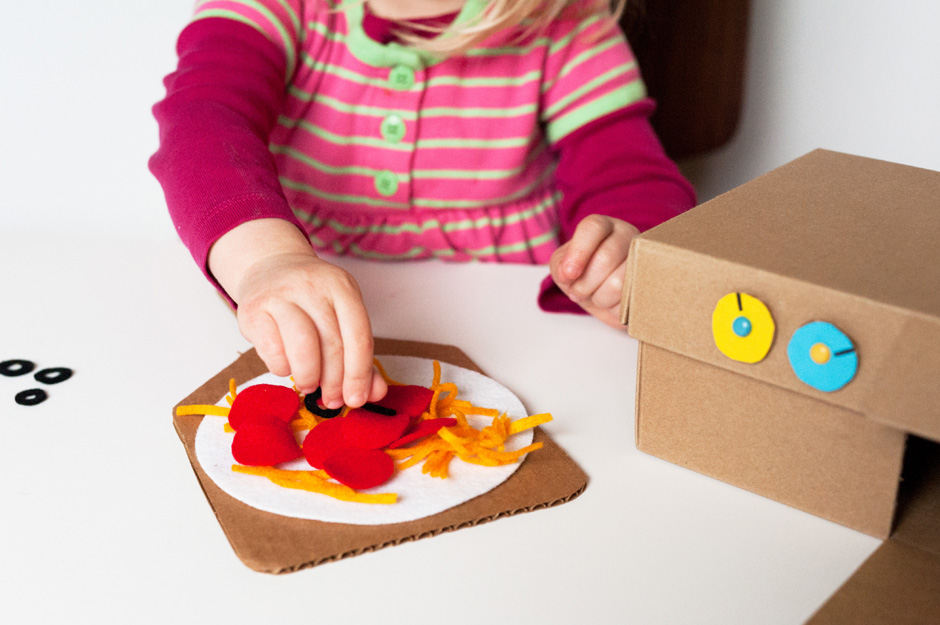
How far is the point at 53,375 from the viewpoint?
53cm

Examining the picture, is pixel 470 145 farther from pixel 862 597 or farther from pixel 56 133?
pixel 862 597

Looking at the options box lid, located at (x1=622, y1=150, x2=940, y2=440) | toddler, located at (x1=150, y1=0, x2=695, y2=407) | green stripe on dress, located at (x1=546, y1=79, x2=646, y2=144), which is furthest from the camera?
green stripe on dress, located at (x1=546, y1=79, x2=646, y2=144)

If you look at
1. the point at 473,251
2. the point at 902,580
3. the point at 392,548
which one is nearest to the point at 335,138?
the point at 473,251

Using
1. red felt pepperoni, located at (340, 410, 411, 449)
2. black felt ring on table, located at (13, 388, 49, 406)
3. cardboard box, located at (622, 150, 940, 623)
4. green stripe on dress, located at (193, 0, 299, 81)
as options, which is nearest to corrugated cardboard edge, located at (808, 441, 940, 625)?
cardboard box, located at (622, 150, 940, 623)

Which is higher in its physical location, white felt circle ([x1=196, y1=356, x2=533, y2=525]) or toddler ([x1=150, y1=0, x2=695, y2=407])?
toddler ([x1=150, y1=0, x2=695, y2=407])

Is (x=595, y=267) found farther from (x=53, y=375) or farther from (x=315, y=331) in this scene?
(x=53, y=375)

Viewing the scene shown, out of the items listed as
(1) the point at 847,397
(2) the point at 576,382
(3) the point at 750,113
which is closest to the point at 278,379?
(2) the point at 576,382

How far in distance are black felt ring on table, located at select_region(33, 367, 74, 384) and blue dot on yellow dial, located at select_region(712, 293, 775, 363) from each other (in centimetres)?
39

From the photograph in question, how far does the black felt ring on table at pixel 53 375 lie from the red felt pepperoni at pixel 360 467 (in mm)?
211

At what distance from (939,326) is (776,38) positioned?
61 centimetres

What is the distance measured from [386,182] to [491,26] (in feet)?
0.55

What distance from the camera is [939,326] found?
329mm

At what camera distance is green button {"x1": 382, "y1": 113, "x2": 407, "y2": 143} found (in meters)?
0.76

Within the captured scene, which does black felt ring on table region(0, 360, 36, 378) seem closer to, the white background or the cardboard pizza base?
the white background
